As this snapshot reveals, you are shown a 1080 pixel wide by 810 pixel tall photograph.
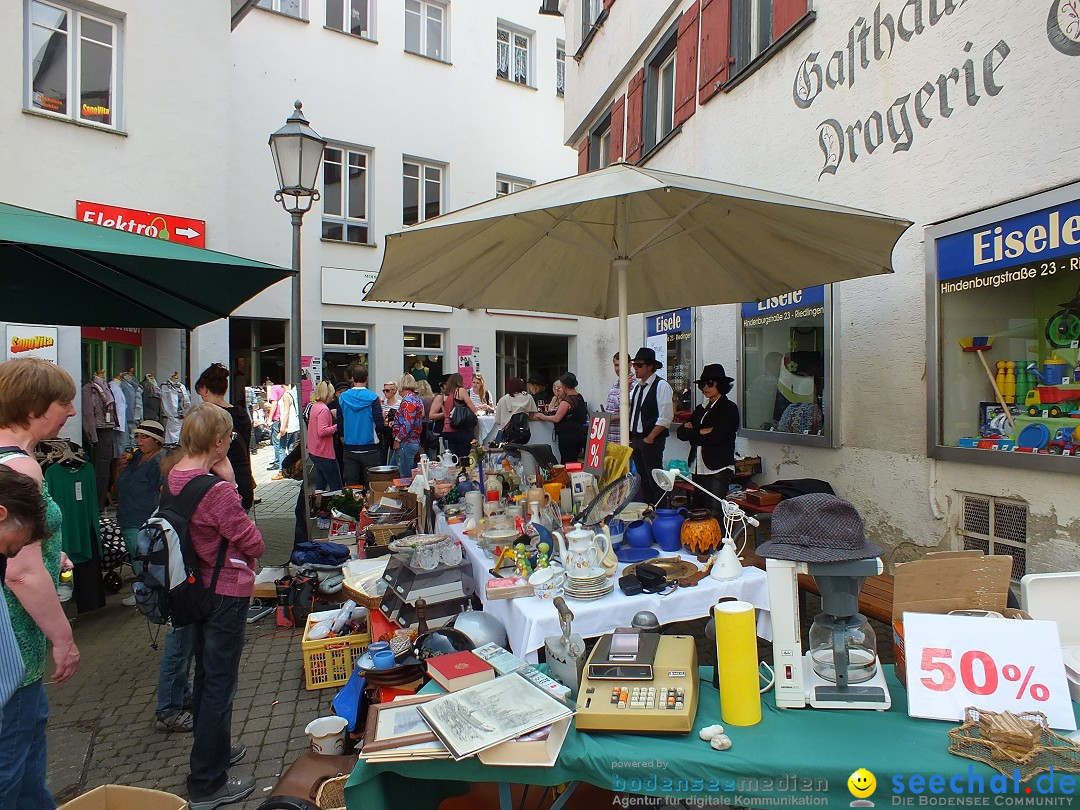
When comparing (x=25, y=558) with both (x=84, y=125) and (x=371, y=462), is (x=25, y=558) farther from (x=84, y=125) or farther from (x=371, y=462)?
(x=84, y=125)

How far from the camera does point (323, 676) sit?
376 cm

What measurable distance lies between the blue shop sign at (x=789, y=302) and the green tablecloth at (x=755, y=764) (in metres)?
4.01

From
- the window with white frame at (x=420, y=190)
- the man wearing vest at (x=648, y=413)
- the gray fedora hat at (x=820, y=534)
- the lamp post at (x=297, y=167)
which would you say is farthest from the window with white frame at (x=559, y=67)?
the gray fedora hat at (x=820, y=534)

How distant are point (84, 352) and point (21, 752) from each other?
8208mm

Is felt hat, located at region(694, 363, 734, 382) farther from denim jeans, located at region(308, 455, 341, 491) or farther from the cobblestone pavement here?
denim jeans, located at region(308, 455, 341, 491)

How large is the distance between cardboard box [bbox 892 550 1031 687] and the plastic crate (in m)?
2.87

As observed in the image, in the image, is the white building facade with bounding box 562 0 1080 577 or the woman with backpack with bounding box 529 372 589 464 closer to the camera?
the white building facade with bounding box 562 0 1080 577

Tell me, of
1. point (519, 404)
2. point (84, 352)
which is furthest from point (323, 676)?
point (84, 352)

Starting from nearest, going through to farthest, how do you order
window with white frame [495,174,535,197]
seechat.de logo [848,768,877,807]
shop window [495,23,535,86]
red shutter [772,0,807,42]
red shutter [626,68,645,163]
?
seechat.de logo [848,768,877,807], red shutter [772,0,807,42], red shutter [626,68,645,163], window with white frame [495,174,535,197], shop window [495,23,535,86]

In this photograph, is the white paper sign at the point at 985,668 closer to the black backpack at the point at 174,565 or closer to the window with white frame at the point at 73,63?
the black backpack at the point at 174,565

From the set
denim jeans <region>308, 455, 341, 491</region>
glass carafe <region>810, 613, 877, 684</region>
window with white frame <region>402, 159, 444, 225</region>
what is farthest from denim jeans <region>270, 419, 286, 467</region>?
glass carafe <region>810, 613, 877, 684</region>

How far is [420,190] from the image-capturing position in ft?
45.9

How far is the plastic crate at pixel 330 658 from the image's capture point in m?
3.71

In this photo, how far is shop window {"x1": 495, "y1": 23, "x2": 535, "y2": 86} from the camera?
50.0 feet
